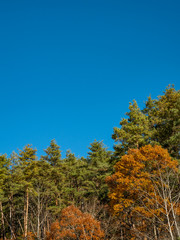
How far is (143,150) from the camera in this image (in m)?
14.5

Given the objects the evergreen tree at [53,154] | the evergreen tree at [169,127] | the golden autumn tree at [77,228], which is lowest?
the golden autumn tree at [77,228]

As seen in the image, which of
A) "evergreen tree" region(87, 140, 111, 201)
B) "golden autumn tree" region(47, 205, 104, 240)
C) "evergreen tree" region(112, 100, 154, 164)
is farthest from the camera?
"evergreen tree" region(87, 140, 111, 201)

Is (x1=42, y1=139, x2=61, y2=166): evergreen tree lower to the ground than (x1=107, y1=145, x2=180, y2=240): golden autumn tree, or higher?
higher

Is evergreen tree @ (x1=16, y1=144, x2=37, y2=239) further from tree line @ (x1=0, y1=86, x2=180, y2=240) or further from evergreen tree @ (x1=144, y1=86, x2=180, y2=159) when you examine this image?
evergreen tree @ (x1=144, y1=86, x2=180, y2=159)

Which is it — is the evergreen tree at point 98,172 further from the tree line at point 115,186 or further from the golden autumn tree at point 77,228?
the golden autumn tree at point 77,228

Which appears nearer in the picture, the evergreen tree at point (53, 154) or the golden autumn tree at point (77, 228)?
the golden autumn tree at point (77, 228)

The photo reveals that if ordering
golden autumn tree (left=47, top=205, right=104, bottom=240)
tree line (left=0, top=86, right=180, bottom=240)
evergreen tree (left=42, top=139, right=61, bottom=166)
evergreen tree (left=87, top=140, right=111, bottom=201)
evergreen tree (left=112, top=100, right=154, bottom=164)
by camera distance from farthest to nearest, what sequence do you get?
1. evergreen tree (left=42, top=139, right=61, bottom=166)
2. evergreen tree (left=87, top=140, right=111, bottom=201)
3. evergreen tree (left=112, top=100, right=154, bottom=164)
4. golden autumn tree (left=47, top=205, right=104, bottom=240)
5. tree line (left=0, top=86, right=180, bottom=240)

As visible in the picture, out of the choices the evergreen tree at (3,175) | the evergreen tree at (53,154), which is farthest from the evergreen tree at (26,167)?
the evergreen tree at (53,154)

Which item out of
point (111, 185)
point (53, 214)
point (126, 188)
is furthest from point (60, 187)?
point (126, 188)

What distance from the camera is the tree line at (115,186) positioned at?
43.2 ft

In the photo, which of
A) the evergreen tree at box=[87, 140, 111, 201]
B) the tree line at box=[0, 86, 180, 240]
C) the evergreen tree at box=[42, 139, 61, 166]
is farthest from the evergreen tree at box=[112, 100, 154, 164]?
the evergreen tree at box=[42, 139, 61, 166]

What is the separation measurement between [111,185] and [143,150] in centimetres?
381

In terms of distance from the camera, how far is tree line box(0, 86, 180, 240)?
13180mm

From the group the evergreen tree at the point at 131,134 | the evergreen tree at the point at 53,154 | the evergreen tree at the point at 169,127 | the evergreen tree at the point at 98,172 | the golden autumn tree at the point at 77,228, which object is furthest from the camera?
the evergreen tree at the point at 53,154
